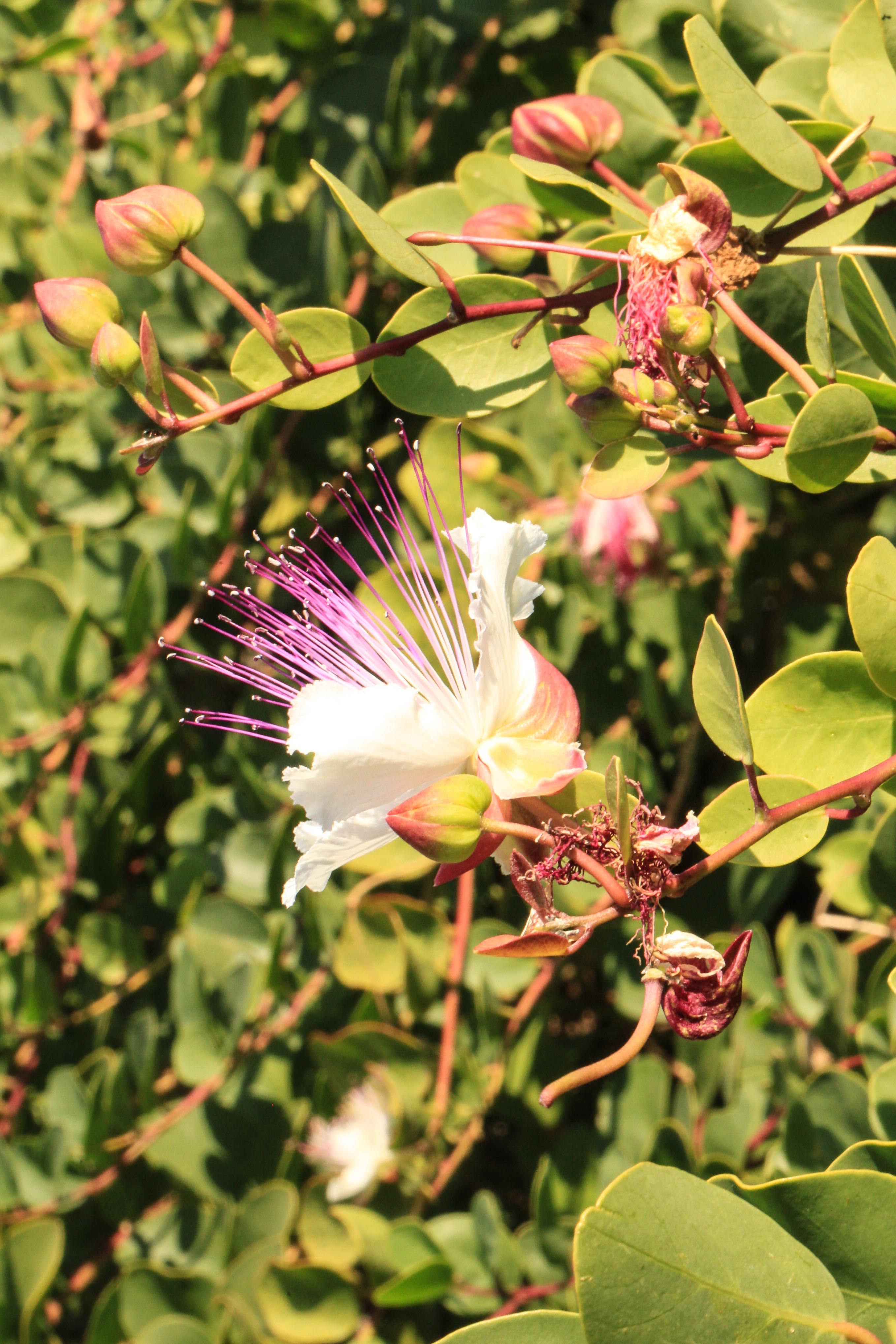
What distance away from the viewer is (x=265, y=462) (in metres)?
1.55

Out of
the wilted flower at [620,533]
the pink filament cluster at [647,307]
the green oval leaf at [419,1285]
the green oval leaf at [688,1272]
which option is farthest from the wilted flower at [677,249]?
the green oval leaf at [419,1285]

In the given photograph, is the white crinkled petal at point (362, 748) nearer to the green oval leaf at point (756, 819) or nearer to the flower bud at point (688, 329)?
the green oval leaf at point (756, 819)

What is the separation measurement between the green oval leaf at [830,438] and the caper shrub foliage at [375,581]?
0.10 metres

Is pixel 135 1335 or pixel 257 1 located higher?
pixel 257 1

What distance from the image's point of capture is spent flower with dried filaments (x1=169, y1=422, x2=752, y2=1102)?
0.67 meters

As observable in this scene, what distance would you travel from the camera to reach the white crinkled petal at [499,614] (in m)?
0.75

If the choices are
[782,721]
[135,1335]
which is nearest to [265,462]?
[782,721]

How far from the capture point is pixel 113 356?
771 mm

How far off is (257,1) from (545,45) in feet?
1.43

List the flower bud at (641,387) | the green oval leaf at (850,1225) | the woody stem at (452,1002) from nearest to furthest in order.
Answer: the green oval leaf at (850,1225) < the flower bud at (641,387) < the woody stem at (452,1002)

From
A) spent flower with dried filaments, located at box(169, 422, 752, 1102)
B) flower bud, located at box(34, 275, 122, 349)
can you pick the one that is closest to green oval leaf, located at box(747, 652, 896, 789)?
spent flower with dried filaments, located at box(169, 422, 752, 1102)

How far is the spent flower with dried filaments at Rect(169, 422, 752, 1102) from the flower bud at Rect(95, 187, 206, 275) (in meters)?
0.22

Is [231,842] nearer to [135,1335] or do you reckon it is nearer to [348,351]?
[135,1335]

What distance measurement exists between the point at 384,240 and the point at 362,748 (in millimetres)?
344
